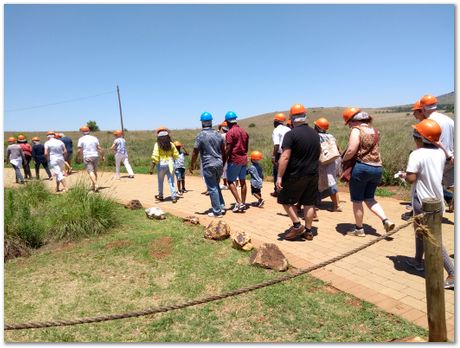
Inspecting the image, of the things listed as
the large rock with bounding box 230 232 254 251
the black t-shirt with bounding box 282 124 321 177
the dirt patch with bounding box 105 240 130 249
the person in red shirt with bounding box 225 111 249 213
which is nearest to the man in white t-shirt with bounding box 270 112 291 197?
the person in red shirt with bounding box 225 111 249 213

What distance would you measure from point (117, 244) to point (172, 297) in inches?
71.9

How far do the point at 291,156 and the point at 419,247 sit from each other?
1884 mm

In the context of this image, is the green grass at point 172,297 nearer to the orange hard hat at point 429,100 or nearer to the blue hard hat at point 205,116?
the blue hard hat at point 205,116

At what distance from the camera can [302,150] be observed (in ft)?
17.0

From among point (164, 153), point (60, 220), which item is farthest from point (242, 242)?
point (164, 153)

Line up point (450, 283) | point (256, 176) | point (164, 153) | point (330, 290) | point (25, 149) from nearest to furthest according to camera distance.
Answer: point (450, 283) → point (330, 290) → point (256, 176) → point (164, 153) → point (25, 149)

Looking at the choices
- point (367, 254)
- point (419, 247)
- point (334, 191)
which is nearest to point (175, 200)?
point (334, 191)

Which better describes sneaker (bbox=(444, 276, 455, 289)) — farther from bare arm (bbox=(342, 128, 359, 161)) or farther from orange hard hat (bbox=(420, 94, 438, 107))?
orange hard hat (bbox=(420, 94, 438, 107))

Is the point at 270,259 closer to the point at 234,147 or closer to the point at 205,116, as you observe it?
the point at 234,147

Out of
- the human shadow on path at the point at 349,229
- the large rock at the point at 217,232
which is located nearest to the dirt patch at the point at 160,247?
the large rock at the point at 217,232

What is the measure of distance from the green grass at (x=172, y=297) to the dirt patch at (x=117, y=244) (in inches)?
0.6

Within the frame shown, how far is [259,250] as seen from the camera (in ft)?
15.7

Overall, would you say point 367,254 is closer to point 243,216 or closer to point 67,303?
point 243,216

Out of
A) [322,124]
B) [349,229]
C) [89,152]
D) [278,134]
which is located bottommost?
[349,229]
